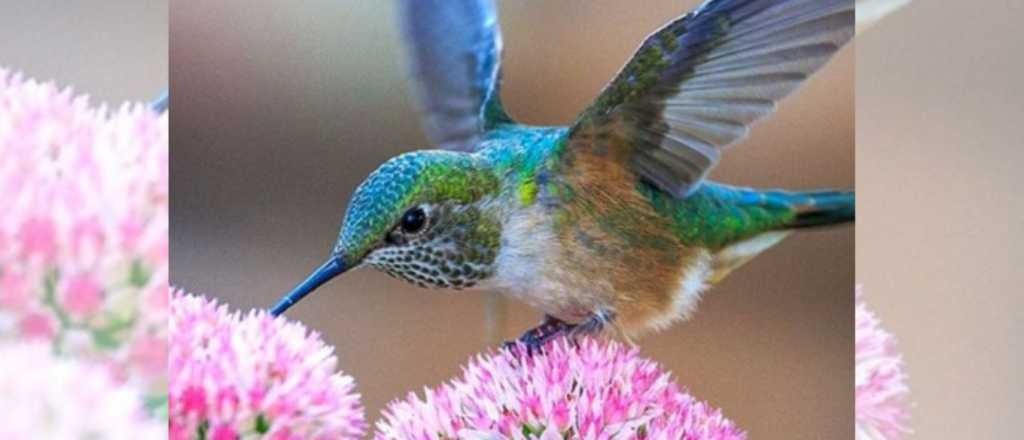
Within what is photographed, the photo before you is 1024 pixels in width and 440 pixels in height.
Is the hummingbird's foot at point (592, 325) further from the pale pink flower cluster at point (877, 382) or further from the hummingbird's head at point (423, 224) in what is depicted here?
the pale pink flower cluster at point (877, 382)

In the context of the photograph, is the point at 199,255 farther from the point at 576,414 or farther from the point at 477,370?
the point at 576,414

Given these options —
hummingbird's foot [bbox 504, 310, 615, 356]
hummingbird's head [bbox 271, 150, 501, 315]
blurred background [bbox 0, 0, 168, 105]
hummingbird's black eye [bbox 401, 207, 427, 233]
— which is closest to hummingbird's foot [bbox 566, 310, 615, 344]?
hummingbird's foot [bbox 504, 310, 615, 356]

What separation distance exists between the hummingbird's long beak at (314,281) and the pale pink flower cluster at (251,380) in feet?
0.07

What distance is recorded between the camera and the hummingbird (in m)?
1.23

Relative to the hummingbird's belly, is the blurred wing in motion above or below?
above

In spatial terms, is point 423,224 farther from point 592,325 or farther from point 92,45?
point 92,45

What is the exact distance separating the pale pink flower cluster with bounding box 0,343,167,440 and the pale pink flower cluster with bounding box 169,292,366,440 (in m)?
0.07

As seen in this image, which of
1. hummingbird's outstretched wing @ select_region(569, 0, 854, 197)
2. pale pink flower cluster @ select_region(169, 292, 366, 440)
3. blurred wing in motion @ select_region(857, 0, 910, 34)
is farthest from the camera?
blurred wing in motion @ select_region(857, 0, 910, 34)

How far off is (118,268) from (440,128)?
43 cm

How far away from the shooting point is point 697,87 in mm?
1263

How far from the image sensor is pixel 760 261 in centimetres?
135

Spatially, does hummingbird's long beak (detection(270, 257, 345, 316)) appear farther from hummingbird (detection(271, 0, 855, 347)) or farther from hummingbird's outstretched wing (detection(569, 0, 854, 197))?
hummingbird's outstretched wing (detection(569, 0, 854, 197))

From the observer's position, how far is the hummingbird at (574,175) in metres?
1.23

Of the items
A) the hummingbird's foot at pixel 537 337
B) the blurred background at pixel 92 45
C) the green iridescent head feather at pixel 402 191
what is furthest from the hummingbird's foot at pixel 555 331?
the blurred background at pixel 92 45
